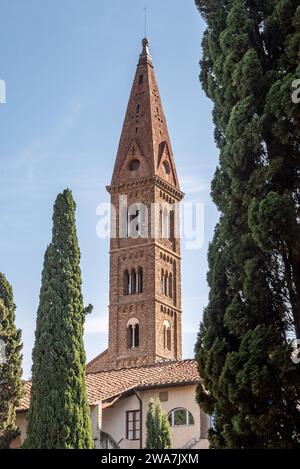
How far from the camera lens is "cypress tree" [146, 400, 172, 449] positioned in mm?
24125

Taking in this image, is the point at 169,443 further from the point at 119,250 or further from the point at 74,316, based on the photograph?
the point at 119,250

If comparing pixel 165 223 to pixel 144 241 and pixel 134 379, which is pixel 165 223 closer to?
pixel 144 241

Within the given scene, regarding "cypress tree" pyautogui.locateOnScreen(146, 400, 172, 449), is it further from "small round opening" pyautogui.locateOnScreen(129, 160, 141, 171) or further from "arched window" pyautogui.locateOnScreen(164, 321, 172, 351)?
"small round opening" pyautogui.locateOnScreen(129, 160, 141, 171)

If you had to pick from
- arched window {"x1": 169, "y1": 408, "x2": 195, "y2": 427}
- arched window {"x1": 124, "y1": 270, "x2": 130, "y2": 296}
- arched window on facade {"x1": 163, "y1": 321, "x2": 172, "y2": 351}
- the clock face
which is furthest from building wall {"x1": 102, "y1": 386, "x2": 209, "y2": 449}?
the clock face

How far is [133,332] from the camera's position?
6444 centimetres

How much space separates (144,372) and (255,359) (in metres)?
20.9

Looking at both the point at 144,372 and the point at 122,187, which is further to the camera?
the point at 122,187

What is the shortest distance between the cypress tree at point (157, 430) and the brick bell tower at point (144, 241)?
37.1 metres

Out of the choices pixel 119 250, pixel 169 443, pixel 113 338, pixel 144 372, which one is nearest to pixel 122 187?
pixel 119 250

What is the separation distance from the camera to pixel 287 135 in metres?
11.5

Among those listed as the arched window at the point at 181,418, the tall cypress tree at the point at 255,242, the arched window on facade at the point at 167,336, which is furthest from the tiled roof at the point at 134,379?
the arched window on facade at the point at 167,336

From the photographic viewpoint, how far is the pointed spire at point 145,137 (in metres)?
68.9

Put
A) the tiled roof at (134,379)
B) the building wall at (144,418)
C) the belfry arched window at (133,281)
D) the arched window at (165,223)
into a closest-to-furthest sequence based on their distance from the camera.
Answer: the building wall at (144,418), the tiled roof at (134,379), the belfry arched window at (133,281), the arched window at (165,223)

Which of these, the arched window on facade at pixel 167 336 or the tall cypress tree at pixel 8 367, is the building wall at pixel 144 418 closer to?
the tall cypress tree at pixel 8 367
